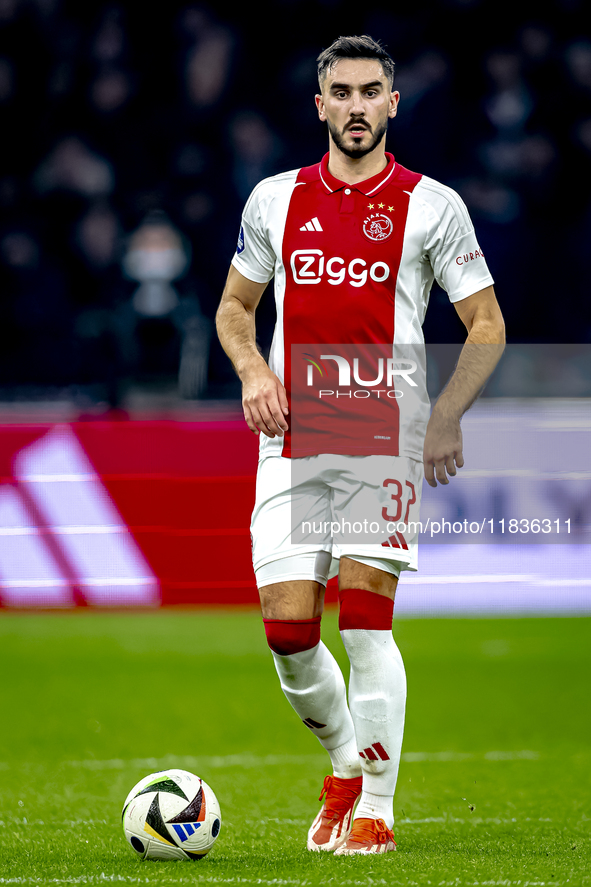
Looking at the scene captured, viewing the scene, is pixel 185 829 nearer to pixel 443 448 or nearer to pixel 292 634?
pixel 292 634

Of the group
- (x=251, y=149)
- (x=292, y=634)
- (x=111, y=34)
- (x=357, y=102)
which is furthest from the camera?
(x=111, y=34)

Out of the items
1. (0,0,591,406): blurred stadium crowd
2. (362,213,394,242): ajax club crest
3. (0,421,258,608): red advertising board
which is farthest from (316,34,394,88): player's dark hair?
(0,0,591,406): blurred stadium crowd

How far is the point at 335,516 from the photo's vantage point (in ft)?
10.5

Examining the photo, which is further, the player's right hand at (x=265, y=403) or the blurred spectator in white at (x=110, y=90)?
the blurred spectator in white at (x=110, y=90)

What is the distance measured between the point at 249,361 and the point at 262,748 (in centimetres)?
226

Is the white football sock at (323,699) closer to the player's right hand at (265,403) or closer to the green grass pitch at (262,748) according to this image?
the green grass pitch at (262,748)

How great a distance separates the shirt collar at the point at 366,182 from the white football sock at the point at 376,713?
1.25 meters

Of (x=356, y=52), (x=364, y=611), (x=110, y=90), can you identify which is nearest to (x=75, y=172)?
(x=110, y=90)

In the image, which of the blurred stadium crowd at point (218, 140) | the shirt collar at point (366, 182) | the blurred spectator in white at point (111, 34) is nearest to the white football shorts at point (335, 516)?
the shirt collar at point (366, 182)

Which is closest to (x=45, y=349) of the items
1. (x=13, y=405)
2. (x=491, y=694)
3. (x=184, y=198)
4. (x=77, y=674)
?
(x=13, y=405)

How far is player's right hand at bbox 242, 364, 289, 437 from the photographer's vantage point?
10.3 feet

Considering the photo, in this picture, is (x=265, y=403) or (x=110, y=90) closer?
(x=265, y=403)

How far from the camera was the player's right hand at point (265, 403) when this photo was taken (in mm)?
3139

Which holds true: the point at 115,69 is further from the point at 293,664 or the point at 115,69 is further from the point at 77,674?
the point at 293,664
